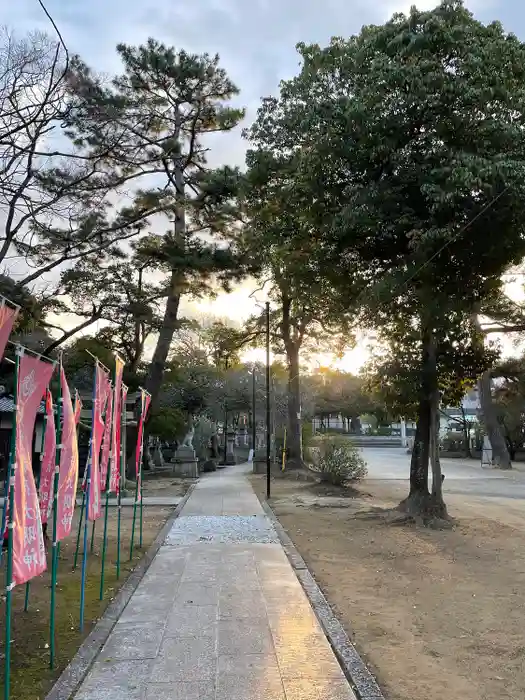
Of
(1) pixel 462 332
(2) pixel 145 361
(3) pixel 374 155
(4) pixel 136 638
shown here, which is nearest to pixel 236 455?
(2) pixel 145 361

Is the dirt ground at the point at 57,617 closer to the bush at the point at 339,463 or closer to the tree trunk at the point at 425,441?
the tree trunk at the point at 425,441

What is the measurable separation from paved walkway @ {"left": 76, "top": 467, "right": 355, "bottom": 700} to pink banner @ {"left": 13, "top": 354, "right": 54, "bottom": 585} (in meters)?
0.87

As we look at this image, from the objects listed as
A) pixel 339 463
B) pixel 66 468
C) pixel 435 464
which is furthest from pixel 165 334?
pixel 66 468

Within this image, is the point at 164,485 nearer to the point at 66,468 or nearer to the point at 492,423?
the point at 66,468

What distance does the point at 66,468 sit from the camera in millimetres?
5438

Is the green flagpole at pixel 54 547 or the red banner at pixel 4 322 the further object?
the green flagpole at pixel 54 547

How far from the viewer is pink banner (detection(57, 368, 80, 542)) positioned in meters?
5.32

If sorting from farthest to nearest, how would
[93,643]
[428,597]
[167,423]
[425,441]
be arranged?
[167,423]
[425,441]
[428,597]
[93,643]

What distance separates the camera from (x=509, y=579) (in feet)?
23.8

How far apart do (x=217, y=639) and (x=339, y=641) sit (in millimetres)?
970

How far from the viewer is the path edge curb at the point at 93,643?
3.72 m

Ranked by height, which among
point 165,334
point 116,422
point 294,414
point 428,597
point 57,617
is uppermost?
point 165,334

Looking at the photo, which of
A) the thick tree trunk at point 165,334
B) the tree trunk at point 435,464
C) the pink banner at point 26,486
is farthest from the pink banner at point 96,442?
the thick tree trunk at point 165,334

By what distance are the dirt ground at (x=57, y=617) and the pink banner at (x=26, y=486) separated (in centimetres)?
75
